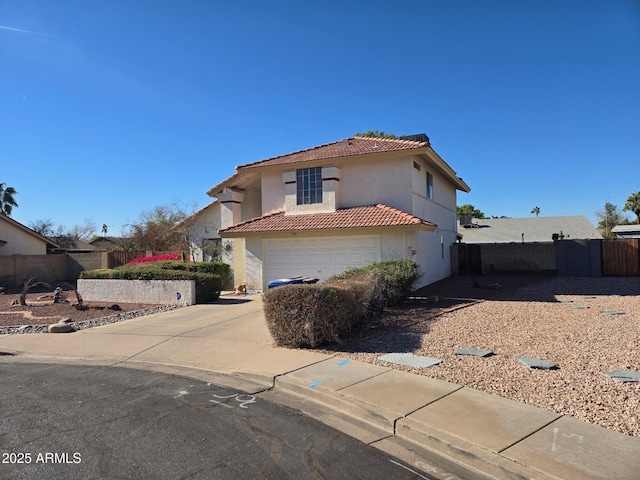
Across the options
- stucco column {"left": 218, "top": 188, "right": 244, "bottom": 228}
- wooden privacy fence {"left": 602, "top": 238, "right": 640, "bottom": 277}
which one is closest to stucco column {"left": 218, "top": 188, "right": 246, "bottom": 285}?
stucco column {"left": 218, "top": 188, "right": 244, "bottom": 228}

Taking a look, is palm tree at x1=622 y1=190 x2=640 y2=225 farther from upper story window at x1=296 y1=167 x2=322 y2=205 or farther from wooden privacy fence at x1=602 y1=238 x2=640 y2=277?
upper story window at x1=296 y1=167 x2=322 y2=205

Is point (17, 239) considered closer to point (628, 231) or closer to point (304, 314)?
point (304, 314)

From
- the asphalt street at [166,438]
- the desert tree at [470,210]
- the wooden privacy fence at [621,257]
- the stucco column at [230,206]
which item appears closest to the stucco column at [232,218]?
the stucco column at [230,206]

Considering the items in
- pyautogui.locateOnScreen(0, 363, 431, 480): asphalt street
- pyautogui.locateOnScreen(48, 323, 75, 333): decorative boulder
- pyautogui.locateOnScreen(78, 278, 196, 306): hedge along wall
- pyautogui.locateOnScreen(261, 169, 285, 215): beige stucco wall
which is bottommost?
pyautogui.locateOnScreen(0, 363, 431, 480): asphalt street

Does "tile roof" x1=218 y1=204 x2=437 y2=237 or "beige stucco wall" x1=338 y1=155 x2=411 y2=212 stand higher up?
"beige stucco wall" x1=338 y1=155 x2=411 y2=212

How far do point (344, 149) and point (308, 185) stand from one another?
7.14 feet

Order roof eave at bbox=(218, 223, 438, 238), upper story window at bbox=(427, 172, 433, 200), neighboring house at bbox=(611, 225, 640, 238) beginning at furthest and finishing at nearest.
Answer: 1. neighboring house at bbox=(611, 225, 640, 238)
2. upper story window at bbox=(427, 172, 433, 200)
3. roof eave at bbox=(218, 223, 438, 238)

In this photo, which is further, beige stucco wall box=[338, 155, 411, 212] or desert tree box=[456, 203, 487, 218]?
desert tree box=[456, 203, 487, 218]

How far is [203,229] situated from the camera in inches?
949

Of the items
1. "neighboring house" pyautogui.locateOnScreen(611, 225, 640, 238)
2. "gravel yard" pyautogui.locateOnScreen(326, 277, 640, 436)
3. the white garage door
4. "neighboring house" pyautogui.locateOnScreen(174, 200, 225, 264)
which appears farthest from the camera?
"neighboring house" pyautogui.locateOnScreen(611, 225, 640, 238)

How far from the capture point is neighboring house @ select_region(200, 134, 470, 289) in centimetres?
1688

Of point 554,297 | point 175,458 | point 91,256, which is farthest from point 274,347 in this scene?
point 91,256

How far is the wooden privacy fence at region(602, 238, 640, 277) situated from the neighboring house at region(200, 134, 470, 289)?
889cm

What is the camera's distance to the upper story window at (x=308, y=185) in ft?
62.1
